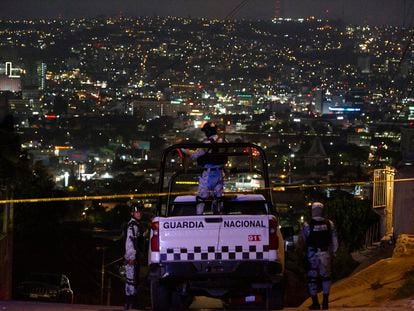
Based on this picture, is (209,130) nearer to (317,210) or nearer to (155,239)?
(317,210)

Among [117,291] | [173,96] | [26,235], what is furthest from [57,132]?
[117,291]

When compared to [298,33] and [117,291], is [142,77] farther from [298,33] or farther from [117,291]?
[117,291]

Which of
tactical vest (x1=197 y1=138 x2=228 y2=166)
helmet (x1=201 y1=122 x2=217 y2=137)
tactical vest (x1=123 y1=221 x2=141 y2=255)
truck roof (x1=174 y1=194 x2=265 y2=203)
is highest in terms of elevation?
helmet (x1=201 y1=122 x2=217 y2=137)

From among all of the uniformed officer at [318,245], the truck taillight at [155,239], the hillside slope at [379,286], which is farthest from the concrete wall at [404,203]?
the truck taillight at [155,239]

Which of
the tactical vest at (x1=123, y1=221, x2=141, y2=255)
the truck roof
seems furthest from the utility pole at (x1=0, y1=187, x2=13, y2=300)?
the truck roof

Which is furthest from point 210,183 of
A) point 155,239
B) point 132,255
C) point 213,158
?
point 132,255

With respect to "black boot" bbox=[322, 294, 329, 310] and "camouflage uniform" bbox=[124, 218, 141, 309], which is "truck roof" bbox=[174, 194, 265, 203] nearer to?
"camouflage uniform" bbox=[124, 218, 141, 309]

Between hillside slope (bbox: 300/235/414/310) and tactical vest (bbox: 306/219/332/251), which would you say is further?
hillside slope (bbox: 300/235/414/310)
